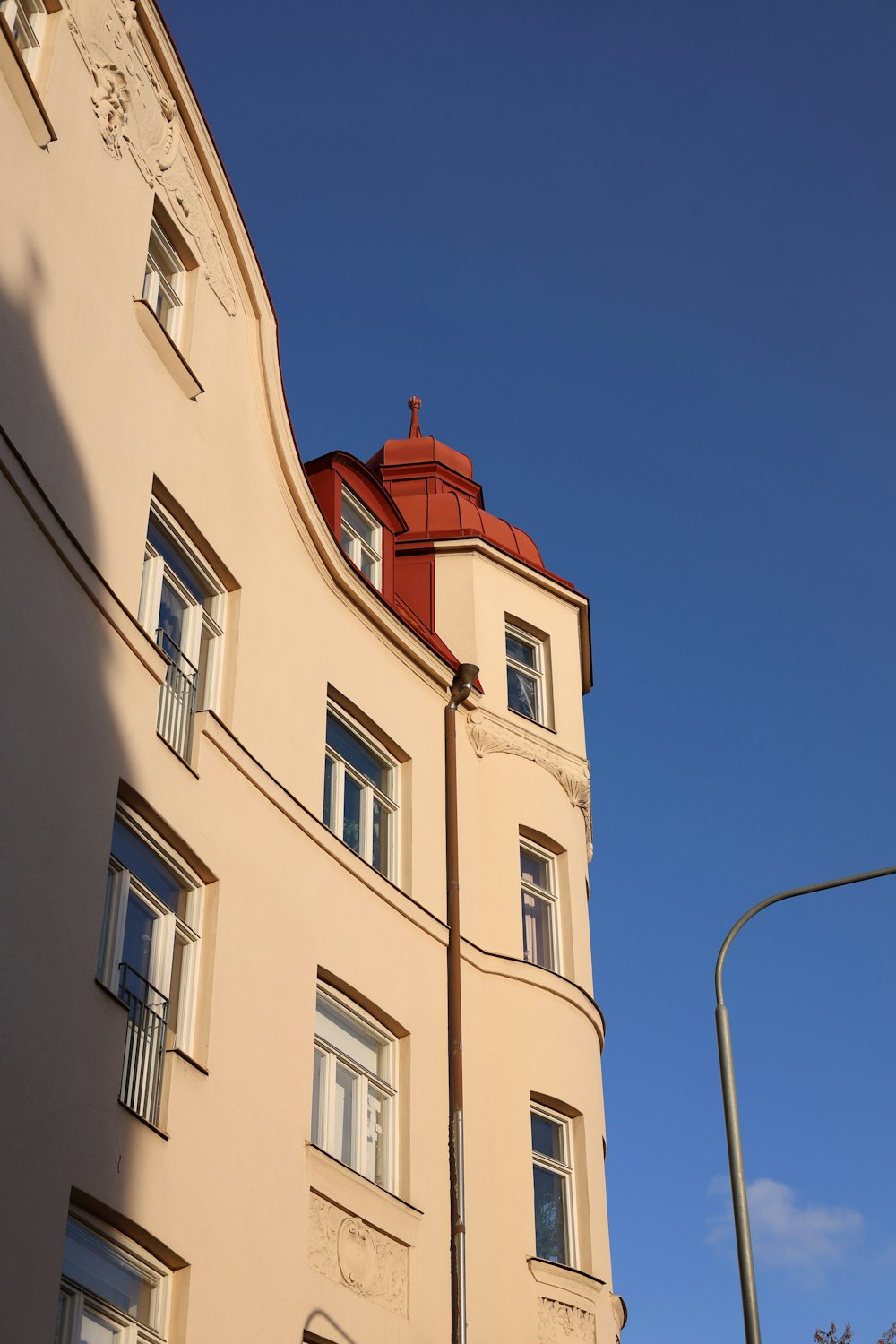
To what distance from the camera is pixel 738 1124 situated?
1327cm

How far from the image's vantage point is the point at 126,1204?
12.1 metres

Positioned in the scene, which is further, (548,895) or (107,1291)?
(548,895)

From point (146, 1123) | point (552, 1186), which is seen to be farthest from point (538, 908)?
point (146, 1123)

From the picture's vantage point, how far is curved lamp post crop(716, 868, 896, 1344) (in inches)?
481

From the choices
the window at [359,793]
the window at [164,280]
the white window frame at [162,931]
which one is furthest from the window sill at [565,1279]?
the window at [164,280]

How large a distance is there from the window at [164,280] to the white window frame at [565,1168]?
382 inches

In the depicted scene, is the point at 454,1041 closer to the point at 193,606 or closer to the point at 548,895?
the point at 548,895

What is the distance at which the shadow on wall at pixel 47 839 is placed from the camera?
35.7 ft

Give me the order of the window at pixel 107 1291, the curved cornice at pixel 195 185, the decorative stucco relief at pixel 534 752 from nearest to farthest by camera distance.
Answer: the window at pixel 107 1291 < the curved cornice at pixel 195 185 < the decorative stucco relief at pixel 534 752

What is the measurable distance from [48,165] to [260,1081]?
839cm

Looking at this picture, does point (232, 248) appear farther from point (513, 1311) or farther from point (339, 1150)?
point (513, 1311)

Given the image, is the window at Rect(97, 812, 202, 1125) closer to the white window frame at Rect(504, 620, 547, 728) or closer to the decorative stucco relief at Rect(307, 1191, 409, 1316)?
the decorative stucco relief at Rect(307, 1191, 409, 1316)

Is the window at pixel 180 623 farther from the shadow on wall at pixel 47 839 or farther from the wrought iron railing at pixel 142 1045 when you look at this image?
the wrought iron railing at pixel 142 1045

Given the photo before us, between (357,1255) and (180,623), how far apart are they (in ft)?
20.7
